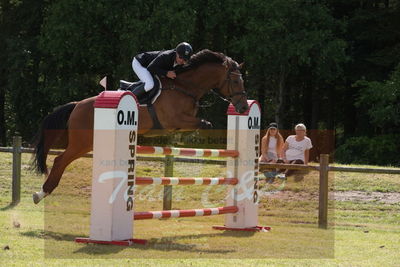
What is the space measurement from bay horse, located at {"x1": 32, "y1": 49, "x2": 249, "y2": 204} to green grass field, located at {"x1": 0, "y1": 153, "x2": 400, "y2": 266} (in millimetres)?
852

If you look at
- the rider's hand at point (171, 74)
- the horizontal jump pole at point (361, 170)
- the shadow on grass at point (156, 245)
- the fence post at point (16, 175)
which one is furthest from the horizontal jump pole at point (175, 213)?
the fence post at point (16, 175)

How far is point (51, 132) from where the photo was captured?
8781 mm

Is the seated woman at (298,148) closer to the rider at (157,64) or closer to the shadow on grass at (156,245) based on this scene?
the rider at (157,64)

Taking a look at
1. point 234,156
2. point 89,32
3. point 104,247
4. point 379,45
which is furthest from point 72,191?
point 379,45

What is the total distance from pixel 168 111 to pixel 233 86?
2.78 feet

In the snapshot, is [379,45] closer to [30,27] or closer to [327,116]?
[327,116]

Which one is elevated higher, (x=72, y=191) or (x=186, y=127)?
(x=186, y=127)

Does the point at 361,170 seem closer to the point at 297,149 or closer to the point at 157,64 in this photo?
the point at 297,149

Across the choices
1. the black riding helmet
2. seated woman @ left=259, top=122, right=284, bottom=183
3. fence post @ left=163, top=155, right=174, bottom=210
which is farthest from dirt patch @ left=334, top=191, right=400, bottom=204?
the black riding helmet

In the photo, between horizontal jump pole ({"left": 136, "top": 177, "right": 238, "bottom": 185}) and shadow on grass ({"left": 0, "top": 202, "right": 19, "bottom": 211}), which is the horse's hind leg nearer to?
horizontal jump pole ({"left": 136, "top": 177, "right": 238, "bottom": 185})

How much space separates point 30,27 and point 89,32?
495 centimetres

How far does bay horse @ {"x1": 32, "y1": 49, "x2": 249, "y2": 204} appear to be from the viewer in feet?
27.9

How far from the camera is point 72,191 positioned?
1254 centimetres

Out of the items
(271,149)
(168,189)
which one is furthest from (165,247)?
(271,149)
